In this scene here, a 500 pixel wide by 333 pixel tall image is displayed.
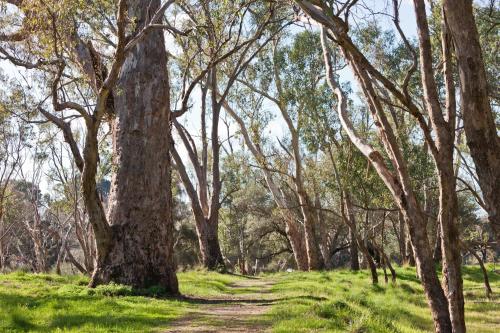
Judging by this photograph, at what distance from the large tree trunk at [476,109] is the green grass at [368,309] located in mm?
3177

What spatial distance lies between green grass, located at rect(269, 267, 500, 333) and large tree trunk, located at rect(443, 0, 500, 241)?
3.18m

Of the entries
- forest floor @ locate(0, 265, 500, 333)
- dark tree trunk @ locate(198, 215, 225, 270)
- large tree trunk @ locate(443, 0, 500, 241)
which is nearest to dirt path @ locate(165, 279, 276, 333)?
forest floor @ locate(0, 265, 500, 333)

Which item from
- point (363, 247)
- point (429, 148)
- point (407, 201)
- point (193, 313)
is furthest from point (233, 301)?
point (429, 148)

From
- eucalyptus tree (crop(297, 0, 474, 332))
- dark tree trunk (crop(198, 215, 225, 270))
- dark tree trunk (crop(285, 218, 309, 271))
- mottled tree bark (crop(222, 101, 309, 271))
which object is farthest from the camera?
dark tree trunk (crop(285, 218, 309, 271))

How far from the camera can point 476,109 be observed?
4695 mm

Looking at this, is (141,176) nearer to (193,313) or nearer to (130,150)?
(130,150)

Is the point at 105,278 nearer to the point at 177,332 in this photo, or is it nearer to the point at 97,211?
the point at 97,211

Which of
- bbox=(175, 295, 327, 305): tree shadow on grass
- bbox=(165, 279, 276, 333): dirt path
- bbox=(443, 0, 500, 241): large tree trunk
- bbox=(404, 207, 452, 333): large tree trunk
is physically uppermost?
bbox=(443, 0, 500, 241): large tree trunk

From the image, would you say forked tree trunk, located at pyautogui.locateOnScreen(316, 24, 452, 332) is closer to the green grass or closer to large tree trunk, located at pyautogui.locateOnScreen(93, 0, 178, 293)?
the green grass

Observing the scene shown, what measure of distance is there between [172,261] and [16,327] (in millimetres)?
5239

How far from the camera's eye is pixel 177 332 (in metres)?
7.07

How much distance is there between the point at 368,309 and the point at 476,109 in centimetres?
604

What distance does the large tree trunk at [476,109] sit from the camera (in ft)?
14.9

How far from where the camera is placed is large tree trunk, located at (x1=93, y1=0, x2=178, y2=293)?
1146 centimetres
